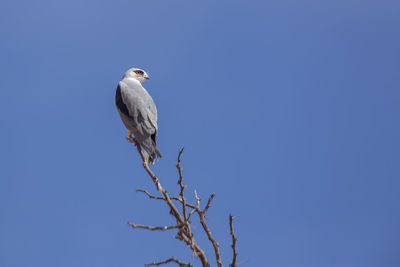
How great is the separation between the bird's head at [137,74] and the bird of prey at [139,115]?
3.25 ft

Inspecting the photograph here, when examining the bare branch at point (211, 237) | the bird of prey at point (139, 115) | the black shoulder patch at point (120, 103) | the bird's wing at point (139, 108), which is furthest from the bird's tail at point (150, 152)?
the bare branch at point (211, 237)

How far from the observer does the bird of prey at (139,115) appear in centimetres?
555

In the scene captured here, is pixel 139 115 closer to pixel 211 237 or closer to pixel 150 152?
pixel 150 152

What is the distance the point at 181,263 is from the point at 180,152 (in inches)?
35.4

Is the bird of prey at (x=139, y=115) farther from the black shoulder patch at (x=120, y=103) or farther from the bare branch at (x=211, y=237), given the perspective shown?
the bare branch at (x=211, y=237)

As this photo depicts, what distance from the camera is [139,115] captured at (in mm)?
5941

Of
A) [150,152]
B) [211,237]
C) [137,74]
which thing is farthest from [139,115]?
[211,237]

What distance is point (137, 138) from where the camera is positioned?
A: 18.9 feet

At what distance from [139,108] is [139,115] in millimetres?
106

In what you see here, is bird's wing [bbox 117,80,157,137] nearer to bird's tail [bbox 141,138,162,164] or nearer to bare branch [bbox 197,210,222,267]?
bird's tail [bbox 141,138,162,164]

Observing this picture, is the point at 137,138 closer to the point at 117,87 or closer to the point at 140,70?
the point at 117,87

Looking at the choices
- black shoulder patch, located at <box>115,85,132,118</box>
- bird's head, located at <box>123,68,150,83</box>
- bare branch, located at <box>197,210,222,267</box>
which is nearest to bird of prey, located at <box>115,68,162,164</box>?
black shoulder patch, located at <box>115,85,132,118</box>

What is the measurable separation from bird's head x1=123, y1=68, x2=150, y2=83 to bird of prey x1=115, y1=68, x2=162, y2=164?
992 mm

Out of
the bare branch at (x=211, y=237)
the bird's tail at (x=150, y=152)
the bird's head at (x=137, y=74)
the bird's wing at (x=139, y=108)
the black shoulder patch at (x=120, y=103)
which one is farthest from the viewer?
the bird's head at (x=137, y=74)
